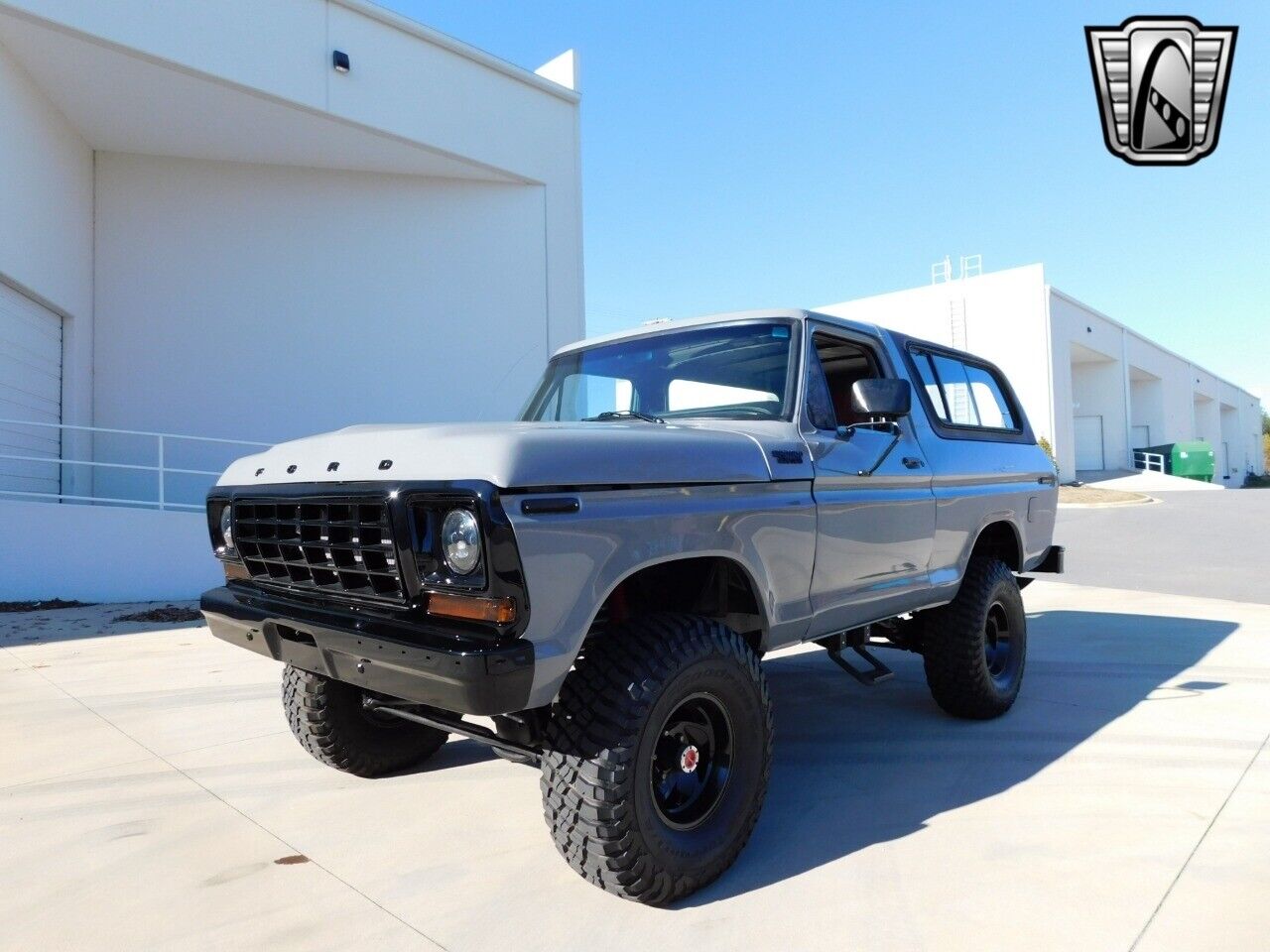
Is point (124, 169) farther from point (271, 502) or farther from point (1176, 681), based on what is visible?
point (1176, 681)

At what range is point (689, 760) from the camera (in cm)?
257

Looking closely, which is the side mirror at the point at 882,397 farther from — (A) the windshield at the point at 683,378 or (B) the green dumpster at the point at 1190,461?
(B) the green dumpster at the point at 1190,461

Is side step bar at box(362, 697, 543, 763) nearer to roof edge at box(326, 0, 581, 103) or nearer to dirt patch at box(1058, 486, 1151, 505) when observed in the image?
roof edge at box(326, 0, 581, 103)

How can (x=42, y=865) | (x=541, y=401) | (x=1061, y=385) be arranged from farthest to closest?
(x=1061, y=385) < (x=541, y=401) < (x=42, y=865)

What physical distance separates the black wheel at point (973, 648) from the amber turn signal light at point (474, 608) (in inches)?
107

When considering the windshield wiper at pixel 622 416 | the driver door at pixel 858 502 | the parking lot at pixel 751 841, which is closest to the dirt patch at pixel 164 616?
the parking lot at pixel 751 841

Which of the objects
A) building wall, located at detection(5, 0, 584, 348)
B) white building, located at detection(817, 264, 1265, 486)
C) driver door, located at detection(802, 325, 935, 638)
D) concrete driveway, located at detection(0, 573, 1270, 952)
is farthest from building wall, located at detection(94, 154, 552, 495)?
white building, located at detection(817, 264, 1265, 486)

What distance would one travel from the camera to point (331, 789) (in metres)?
3.29

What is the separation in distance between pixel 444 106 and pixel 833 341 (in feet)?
35.3

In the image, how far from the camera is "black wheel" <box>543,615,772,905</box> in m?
2.25

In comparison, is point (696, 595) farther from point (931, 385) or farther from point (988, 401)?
point (988, 401)

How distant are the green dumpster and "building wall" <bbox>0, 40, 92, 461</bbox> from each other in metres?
41.0

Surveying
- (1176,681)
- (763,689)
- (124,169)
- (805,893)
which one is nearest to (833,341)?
(763,689)

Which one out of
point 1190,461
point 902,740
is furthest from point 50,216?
point 1190,461
